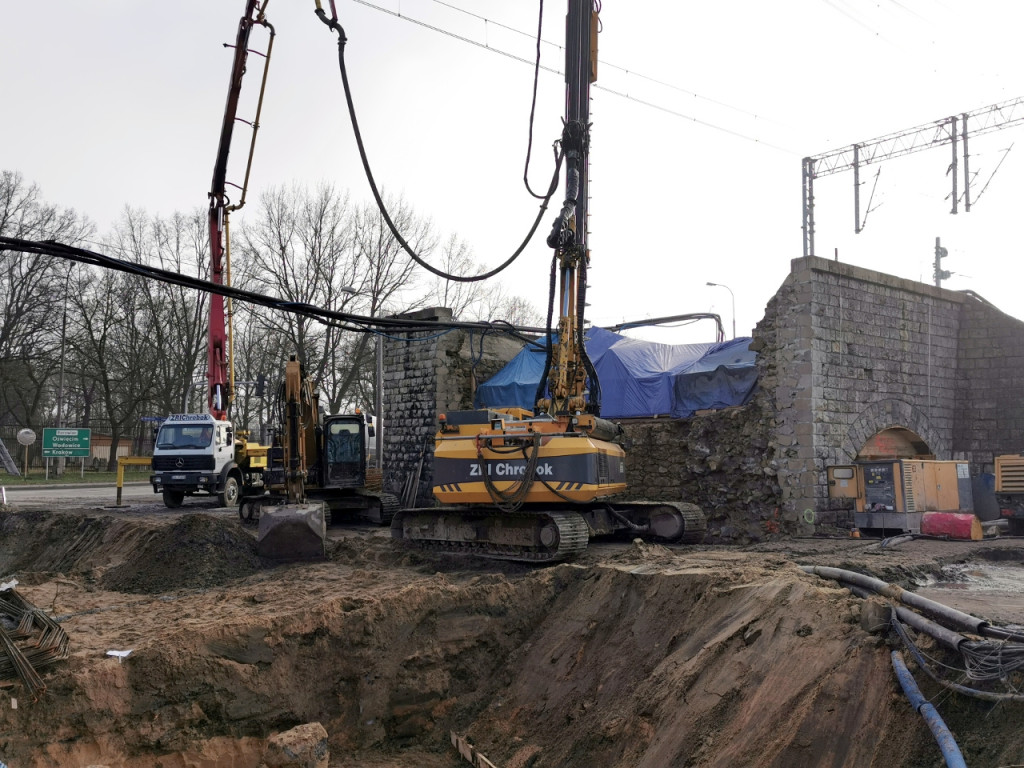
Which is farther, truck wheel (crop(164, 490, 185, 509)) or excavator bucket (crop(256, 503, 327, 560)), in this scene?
truck wheel (crop(164, 490, 185, 509))

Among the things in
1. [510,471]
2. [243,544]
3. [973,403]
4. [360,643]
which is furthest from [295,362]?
[973,403]

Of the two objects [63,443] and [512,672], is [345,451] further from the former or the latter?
[63,443]

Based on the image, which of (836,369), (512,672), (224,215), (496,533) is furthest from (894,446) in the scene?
(224,215)

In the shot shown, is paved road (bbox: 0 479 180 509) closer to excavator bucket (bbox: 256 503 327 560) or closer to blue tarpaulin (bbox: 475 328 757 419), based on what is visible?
excavator bucket (bbox: 256 503 327 560)

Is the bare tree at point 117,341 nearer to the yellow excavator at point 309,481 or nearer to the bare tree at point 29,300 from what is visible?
the bare tree at point 29,300

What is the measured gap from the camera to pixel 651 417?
1564 centimetres

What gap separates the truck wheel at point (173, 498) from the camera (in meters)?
20.0

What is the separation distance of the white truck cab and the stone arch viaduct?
1021 cm

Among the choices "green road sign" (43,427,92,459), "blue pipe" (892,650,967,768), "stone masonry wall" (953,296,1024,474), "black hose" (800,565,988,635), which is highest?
"stone masonry wall" (953,296,1024,474)

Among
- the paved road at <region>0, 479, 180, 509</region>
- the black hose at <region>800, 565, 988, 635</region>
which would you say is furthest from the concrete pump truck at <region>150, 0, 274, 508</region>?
the black hose at <region>800, 565, 988, 635</region>

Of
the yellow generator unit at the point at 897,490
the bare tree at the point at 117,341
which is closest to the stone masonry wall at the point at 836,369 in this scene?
the yellow generator unit at the point at 897,490

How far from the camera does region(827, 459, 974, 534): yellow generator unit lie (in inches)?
459

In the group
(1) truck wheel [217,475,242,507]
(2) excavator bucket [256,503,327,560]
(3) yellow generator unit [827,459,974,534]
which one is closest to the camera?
(3) yellow generator unit [827,459,974,534]

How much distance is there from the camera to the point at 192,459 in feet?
65.1
